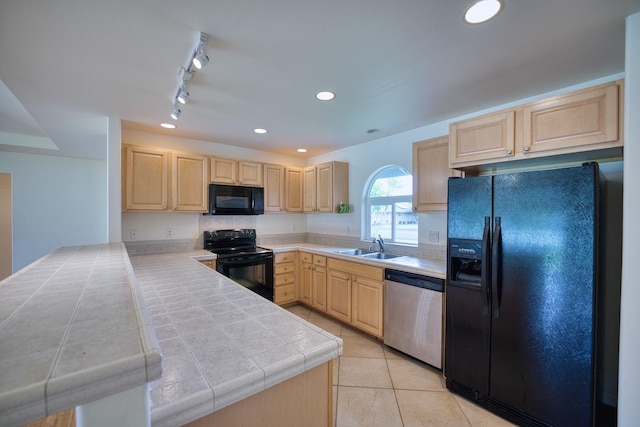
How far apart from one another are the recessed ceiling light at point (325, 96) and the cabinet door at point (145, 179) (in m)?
1.98

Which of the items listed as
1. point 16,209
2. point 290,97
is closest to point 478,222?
point 290,97

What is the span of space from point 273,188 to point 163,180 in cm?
143

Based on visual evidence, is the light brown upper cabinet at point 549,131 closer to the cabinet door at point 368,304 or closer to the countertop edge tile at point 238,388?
the cabinet door at point 368,304

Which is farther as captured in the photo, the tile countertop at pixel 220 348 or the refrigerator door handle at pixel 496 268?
the refrigerator door handle at pixel 496 268

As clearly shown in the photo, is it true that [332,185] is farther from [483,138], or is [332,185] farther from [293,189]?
[483,138]

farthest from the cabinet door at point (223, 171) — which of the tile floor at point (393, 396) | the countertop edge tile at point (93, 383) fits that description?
the countertop edge tile at point (93, 383)

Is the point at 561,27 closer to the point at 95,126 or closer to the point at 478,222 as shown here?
the point at 478,222

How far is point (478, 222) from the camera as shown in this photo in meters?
1.97

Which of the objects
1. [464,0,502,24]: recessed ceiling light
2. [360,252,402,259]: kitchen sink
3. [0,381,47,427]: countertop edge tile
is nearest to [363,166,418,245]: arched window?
[360,252,402,259]: kitchen sink

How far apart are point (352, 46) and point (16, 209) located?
18.4 feet

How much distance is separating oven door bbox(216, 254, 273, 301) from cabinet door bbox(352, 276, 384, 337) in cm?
119

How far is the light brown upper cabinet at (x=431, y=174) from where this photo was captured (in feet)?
8.40

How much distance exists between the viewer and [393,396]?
2080mm

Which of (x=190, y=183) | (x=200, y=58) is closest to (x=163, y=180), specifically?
(x=190, y=183)
